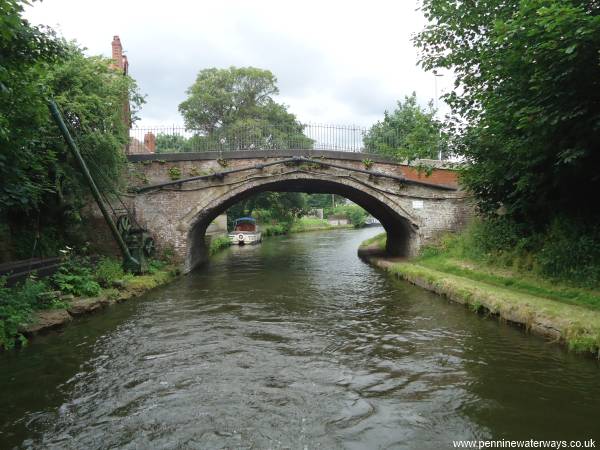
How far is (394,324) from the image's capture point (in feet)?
27.5

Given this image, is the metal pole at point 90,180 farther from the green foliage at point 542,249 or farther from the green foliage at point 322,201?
the green foliage at point 322,201

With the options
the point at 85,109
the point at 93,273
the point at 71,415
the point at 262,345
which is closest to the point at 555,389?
the point at 262,345

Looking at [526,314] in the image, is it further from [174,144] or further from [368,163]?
[174,144]

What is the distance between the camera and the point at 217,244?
2750 cm

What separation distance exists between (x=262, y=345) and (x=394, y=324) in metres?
2.93

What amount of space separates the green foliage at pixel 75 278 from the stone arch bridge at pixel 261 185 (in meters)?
4.22

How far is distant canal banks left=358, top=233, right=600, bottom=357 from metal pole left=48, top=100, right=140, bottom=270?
9.04 meters

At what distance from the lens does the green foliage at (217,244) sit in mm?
25172

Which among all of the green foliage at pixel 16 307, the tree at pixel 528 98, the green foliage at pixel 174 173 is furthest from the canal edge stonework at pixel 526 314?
the green foliage at pixel 174 173

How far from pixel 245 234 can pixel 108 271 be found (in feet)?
65.2

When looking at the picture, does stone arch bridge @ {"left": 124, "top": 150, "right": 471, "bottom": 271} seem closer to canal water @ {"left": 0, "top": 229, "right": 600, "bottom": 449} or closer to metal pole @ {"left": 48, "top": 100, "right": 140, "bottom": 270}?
metal pole @ {"left": 48, "top": 100, "right": 140, "bottom": 270}

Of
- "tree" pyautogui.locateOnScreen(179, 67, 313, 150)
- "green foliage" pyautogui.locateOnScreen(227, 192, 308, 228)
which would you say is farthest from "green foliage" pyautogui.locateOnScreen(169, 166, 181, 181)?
"tree" pyautogui.locateOnScreen(179, 67, 313, 150)

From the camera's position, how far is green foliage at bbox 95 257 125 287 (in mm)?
10938

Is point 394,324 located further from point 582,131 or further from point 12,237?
point 12,237
